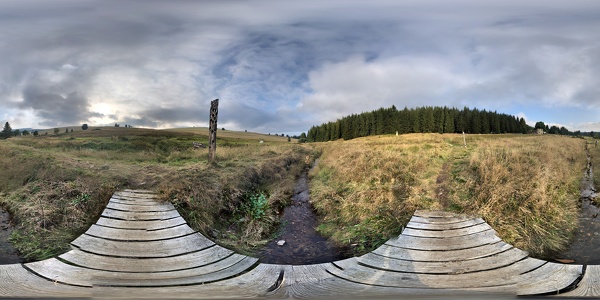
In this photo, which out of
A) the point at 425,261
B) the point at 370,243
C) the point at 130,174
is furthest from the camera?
the point at 130,174

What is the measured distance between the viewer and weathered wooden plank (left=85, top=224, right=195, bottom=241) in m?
3.19

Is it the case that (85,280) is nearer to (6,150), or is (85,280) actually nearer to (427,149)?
(6,150)

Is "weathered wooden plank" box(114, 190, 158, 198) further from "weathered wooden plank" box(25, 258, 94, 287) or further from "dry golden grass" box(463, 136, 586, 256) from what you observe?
"dry golden grass" box(463, 136, 586, 256)

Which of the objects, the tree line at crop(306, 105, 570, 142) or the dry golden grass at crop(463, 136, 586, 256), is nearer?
the dry golden grass at crop(463, 136, 586, 256)

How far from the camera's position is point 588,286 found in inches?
81.4

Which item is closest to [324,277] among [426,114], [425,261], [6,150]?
[425,261]

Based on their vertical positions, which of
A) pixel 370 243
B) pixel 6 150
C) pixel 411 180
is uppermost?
pixel 6 150

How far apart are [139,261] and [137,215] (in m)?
1.56

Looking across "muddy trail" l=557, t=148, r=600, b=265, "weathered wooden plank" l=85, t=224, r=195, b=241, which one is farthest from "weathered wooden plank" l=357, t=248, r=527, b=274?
"weathered wooden plank" l=85, t=224, r=195, b=241

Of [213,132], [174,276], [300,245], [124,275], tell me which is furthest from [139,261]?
[213,132]

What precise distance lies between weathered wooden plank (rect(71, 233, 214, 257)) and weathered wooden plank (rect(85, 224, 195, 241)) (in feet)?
0.33

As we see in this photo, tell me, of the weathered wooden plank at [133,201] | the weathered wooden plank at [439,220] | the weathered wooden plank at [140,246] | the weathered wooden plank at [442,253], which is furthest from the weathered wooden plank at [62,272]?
the weathered wooden plank at [439,220]

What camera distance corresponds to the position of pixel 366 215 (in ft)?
17.0

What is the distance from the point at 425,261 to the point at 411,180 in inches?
161
